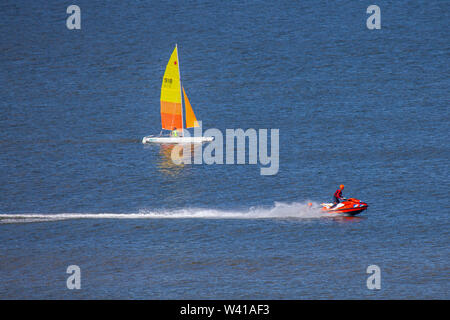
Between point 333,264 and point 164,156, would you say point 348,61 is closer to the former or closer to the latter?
point 164,156

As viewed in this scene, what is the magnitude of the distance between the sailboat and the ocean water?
11.8 feet

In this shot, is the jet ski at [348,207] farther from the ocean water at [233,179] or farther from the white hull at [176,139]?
the white hull at [176,139]

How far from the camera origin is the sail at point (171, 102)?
5723 inches

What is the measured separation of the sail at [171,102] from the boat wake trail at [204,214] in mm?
38645

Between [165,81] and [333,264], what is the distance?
6223cm

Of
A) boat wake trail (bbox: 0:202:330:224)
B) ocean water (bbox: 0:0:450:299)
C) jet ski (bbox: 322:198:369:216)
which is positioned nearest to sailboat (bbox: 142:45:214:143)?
ocean water (bbox: 0:0:450:299)

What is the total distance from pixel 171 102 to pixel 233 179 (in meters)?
28.3

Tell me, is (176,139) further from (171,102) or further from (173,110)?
(171,102)

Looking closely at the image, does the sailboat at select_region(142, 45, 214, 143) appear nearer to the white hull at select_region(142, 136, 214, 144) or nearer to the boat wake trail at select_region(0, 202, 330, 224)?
the white hull at select_region(142, 136, 214, 144)

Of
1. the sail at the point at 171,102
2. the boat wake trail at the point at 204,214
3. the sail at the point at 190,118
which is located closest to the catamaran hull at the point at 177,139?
the sail at the point at 190,118

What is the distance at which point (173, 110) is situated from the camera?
147 metres

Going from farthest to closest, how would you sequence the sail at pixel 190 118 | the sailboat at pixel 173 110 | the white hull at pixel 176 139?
the sail at pixel 190 118, the sailboat at pixel 173 110, the white hull at pixel 176 139

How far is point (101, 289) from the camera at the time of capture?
8581 centimetres

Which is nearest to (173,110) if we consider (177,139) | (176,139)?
(176,139)
